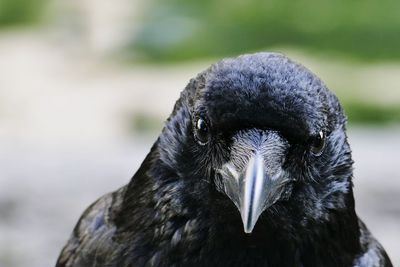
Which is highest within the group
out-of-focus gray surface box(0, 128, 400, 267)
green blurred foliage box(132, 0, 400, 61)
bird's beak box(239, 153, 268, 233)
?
green blurred foliage box(132, 0, 400, 61)

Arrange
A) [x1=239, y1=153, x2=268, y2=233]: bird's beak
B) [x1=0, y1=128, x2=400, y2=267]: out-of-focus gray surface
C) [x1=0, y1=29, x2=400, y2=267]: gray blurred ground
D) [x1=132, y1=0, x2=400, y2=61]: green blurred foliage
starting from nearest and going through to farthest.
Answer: [x1=239, y1=153, x2=268, y2=233]: bird's beak, [x1=0, y1=128, x2=400, y2=267]: out-of-focus gray surface, [x1=0, y1=29, x2=400, y2=267]: gray blurred ground, [x1=132, y1=0, x2=400, y2=61]: green blurred foliage

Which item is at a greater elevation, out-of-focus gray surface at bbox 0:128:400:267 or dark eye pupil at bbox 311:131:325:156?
out-of-focus gray surface at bbox 0:128:400:267

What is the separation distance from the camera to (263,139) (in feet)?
11.4

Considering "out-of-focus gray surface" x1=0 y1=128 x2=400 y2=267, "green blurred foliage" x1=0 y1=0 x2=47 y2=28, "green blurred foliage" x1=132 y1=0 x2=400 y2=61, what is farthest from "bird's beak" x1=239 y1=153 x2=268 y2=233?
"green blurred foliage" x1=0 y1=0 x2=47 y2=28

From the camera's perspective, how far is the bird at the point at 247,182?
348cm

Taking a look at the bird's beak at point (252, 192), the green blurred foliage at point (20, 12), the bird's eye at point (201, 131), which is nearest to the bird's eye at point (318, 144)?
the bird's beak at point (252, 192)

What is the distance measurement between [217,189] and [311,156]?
0.27m

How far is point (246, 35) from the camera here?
32.5 feet

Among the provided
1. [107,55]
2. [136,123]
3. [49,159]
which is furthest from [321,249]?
[107,55]

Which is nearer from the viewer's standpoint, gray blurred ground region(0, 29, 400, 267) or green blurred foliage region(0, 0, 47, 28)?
gray blurred ground region(0, 29, 400, 267)

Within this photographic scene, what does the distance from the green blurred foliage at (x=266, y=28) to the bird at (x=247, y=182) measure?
18.1 feet

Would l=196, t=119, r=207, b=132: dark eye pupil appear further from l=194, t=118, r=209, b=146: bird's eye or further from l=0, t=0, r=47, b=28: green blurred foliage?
l=0, t=0, r=47, b=28: green blurred foliage

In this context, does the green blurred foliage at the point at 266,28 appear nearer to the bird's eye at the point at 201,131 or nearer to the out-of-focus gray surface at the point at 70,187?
the out-of-focus gray surface at the point at 70,187

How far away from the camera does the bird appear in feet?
11.4
